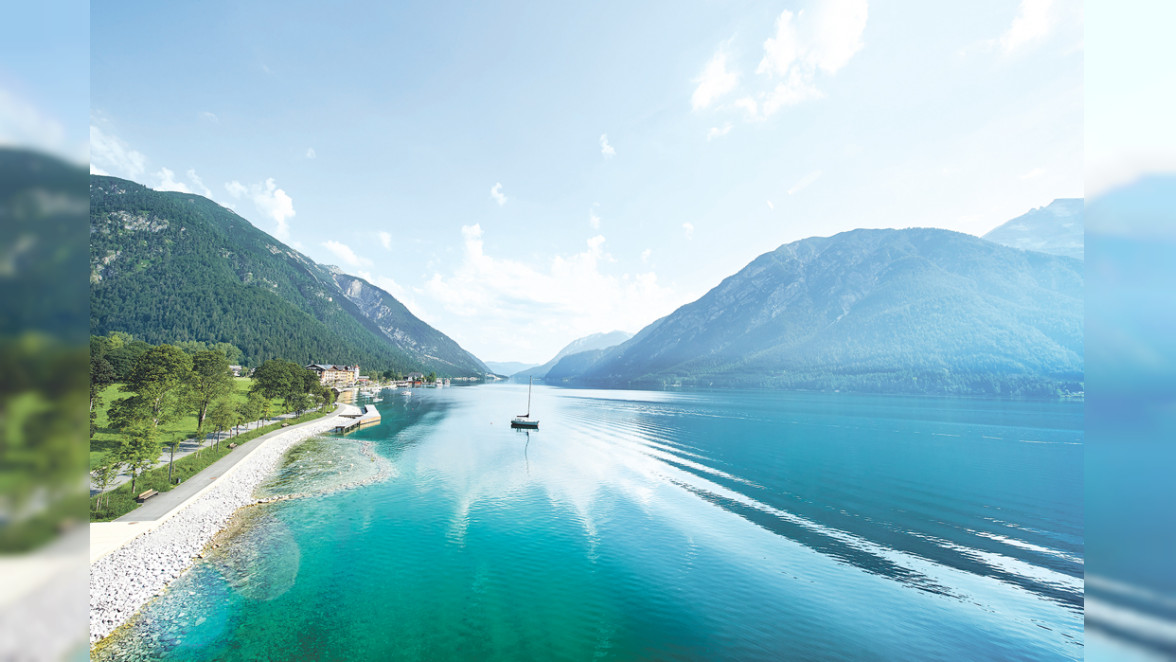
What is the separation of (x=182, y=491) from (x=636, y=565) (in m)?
31.9

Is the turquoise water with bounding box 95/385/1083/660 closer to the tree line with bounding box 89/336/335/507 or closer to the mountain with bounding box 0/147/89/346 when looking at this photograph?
the tree line with bounding box 89/336/335/507

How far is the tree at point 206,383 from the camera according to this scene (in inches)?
1758

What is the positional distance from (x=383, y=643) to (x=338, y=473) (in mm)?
28097

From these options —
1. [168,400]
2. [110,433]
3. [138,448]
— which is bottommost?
[110,433]

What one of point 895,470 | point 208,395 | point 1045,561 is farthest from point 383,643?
point 895,470

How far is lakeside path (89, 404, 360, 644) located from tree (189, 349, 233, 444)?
12.2 m

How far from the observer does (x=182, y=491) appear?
97.1 ft

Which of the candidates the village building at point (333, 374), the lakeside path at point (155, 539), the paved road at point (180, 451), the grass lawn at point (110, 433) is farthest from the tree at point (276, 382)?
the village building at point (333, 374)

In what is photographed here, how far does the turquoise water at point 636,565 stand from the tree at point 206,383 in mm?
11769

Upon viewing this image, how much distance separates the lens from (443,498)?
34781mm

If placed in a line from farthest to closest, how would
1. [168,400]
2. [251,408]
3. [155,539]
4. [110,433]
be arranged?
1. [251,408]
2. [110,433]
3. [168,400]
4. [155,539]

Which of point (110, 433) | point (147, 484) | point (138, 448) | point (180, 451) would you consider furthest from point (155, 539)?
point (110, 433)

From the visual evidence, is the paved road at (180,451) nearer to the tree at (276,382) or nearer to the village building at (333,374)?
the tree at (276,382)

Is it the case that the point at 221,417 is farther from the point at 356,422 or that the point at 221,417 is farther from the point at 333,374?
the point at 333,374
